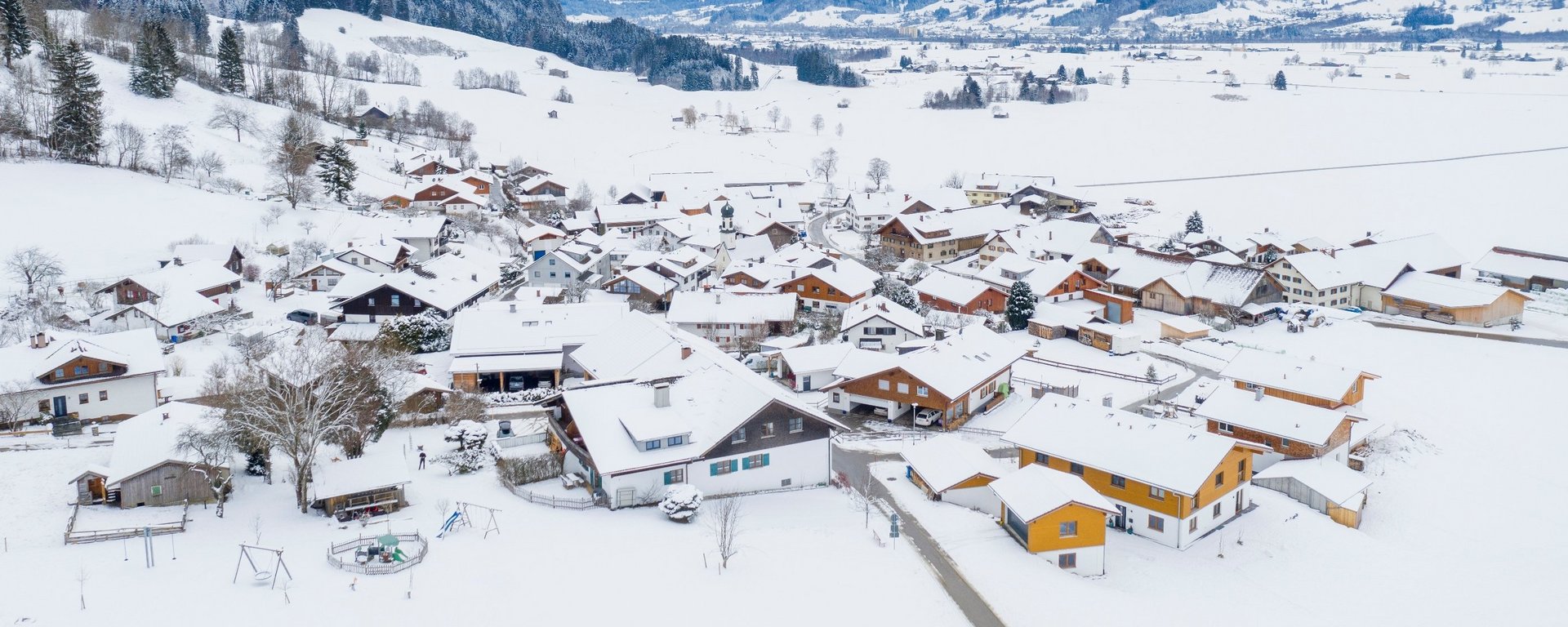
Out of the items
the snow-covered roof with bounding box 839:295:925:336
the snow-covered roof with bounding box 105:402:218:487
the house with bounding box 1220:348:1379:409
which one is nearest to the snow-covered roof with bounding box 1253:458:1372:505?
the house with bounding box 1220:348:1379:409

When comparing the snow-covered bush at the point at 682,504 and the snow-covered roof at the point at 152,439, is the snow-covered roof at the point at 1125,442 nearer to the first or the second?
the snow-covered bush at the point at 682,504

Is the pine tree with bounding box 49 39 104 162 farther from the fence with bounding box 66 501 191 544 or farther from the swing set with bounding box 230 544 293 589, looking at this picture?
the swing set with bounding box 230 544 293 589

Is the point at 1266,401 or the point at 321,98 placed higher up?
the point at 321,98

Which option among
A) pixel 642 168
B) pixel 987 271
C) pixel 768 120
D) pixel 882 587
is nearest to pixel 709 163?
pixel 642 168

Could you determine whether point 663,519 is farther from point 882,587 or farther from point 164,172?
point 164,172

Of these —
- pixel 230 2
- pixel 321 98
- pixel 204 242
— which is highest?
pixel 230 2
